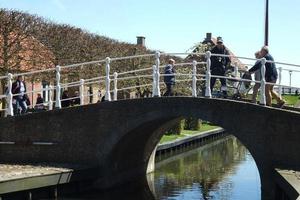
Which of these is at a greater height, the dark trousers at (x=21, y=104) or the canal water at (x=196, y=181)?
the dark trousers at (x=21, y=104)

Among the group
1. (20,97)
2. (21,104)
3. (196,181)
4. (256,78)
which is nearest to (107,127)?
(21,104)

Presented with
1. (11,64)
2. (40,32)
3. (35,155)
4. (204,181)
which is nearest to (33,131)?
(35,155)

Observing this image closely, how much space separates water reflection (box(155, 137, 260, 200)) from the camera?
1675cm

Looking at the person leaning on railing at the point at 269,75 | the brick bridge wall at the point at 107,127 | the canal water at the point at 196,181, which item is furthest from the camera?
the canal water at the point at 196,181

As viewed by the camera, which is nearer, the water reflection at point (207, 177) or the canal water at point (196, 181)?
the canal water at point (196, 181)

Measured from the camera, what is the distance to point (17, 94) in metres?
17.7

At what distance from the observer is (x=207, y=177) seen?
2028 centimetres

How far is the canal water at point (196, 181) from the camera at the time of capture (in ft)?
53.8

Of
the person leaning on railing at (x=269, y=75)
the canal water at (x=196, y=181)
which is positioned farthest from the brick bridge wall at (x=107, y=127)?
the canal water at (x=196, y=181)

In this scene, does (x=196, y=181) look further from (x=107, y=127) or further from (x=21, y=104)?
(x=21, y=104)

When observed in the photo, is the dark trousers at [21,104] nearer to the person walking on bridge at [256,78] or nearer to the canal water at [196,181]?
the canal water at [196,181]

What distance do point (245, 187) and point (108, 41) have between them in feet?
62.4

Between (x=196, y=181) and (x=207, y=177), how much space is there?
103 centimetres

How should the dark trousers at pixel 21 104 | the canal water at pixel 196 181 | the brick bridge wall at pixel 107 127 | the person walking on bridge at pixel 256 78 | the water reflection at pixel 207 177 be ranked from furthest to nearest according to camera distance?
1. the dark trousers at pixel 21 104
2. the water reflection at pixel 207 177
3. the canal water at pixel 196 181
4. the person walking on bridge at pixel 256 78
5. the brick bridge wall at pixel 107 127
